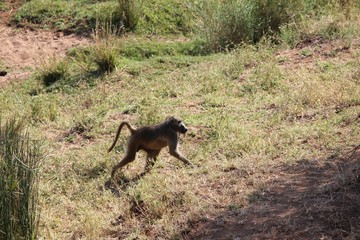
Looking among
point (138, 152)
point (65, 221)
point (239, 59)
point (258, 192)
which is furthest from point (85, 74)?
point (258, 192)

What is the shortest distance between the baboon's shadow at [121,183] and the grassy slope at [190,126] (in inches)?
1.7

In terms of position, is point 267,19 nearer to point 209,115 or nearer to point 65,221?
point 209,115

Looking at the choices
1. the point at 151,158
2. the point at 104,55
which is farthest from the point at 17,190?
the point at 104,55

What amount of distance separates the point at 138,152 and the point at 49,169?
50.6 inches

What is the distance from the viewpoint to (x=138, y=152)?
28.2ft

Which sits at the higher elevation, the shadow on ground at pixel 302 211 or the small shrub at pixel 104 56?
the shadow on ground at pixel 302 211

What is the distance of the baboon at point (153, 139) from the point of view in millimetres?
7738

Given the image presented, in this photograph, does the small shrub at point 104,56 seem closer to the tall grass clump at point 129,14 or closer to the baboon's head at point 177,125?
the tall grass clump at point 129,14

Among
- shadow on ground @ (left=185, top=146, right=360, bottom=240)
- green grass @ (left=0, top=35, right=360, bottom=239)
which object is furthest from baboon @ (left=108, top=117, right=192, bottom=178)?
shadow on ground @ (left=185, top=146, right=360, bottom=240)

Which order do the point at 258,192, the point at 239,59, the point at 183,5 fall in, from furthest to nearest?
the point at 183,5, the point at 239,59, the point at 258,192

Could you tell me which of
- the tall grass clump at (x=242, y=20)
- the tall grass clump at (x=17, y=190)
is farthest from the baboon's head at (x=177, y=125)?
the tall grass clump at (x=242, y=20)

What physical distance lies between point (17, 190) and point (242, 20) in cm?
804

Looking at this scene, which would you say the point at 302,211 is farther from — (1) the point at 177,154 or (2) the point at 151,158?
(2) the point at 151,158

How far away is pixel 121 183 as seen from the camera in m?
7.59
